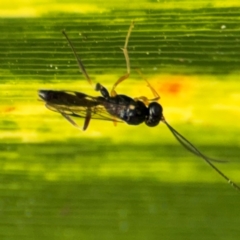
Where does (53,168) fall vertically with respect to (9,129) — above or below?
below

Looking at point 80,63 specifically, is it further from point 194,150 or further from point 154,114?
point 194,150

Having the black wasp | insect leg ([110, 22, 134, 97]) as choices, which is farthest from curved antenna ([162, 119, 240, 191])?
insect leg ([110, 22, 134, 97])

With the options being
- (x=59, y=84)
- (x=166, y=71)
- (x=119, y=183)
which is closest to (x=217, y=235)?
(x=119, y=183)

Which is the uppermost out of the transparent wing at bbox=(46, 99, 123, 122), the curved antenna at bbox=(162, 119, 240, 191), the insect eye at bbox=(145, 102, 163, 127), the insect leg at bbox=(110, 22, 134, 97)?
the insect leg at bbox=(110, 22, 134, 97)

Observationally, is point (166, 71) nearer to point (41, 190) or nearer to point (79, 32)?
point (79, 32)

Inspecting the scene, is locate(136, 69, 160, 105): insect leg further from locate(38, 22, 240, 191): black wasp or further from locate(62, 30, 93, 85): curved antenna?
locate(62, 30, 93, 85): curved antenna

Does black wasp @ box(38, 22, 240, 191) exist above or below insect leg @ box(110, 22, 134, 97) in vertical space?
below

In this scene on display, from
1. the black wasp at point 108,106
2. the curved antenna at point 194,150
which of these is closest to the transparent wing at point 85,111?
the black wasp at point 108,106
